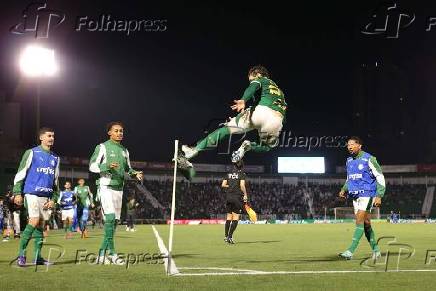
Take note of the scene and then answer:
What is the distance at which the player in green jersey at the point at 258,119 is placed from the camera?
852cm

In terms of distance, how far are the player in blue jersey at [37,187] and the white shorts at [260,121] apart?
3465mm

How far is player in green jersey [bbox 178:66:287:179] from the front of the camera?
852 cm

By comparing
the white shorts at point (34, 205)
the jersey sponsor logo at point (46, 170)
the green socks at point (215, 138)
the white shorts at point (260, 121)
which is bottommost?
the white shorts at point (34, 205)

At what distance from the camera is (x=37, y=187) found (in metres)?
9.30

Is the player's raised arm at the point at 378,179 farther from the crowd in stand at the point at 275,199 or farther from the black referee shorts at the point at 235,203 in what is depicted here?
the crowd in stand at the point at 275,199

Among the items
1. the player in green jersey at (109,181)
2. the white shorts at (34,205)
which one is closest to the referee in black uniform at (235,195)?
the player in green jersey at (109,181)

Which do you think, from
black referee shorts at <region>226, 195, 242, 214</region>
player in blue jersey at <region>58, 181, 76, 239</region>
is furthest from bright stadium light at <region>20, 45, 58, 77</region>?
black referee shorts at <region>226, 195, 242, 214</region>

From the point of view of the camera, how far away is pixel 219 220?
52469 mm

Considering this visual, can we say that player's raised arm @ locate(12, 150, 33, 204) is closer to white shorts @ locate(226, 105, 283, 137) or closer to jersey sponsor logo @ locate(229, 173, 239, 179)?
white shorts @ locate(226, 105, 283, 137)

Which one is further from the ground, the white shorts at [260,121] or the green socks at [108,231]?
A: the white shorts at [260,121]

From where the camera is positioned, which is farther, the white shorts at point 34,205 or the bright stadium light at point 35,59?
the bright stadium light at point 35,59

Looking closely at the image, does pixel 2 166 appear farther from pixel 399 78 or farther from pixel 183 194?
pixel 399 78

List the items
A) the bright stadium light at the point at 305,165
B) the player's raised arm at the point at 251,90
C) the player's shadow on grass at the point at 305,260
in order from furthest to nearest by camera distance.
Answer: the bright stadium light at the point at 305,165, the player's shadow on grass at the point at 305,260, the player's raised arm at the point at 251,90

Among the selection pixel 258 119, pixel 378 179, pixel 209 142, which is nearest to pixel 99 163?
pixel 209 142
